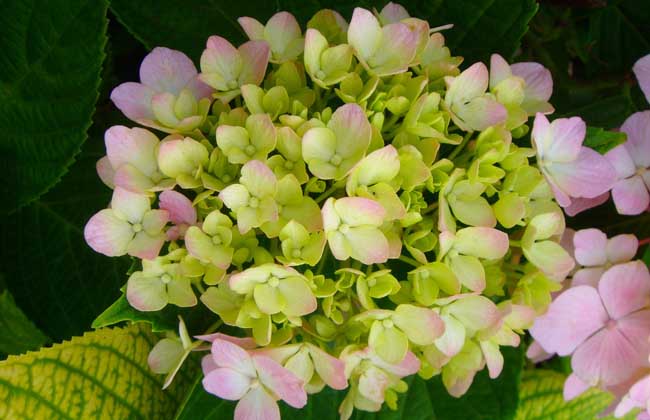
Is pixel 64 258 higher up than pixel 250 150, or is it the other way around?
pixel 250 150

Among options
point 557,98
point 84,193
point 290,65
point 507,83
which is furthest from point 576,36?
point 84,193

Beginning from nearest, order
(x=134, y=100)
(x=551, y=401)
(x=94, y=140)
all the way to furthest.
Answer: (x=134, y=100) → (x=94, y=140) → (x=551, y=401)

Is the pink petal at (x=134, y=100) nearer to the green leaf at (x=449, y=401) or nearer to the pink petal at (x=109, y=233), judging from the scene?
the pink petal at (x=109, y=233)

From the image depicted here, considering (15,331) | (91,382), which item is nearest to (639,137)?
(91,382)

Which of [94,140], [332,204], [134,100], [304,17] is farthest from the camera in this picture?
[94,140]

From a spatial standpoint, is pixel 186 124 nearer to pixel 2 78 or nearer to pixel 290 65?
pixel 290 65

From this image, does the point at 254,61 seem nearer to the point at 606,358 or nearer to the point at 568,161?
the point at 568,161
